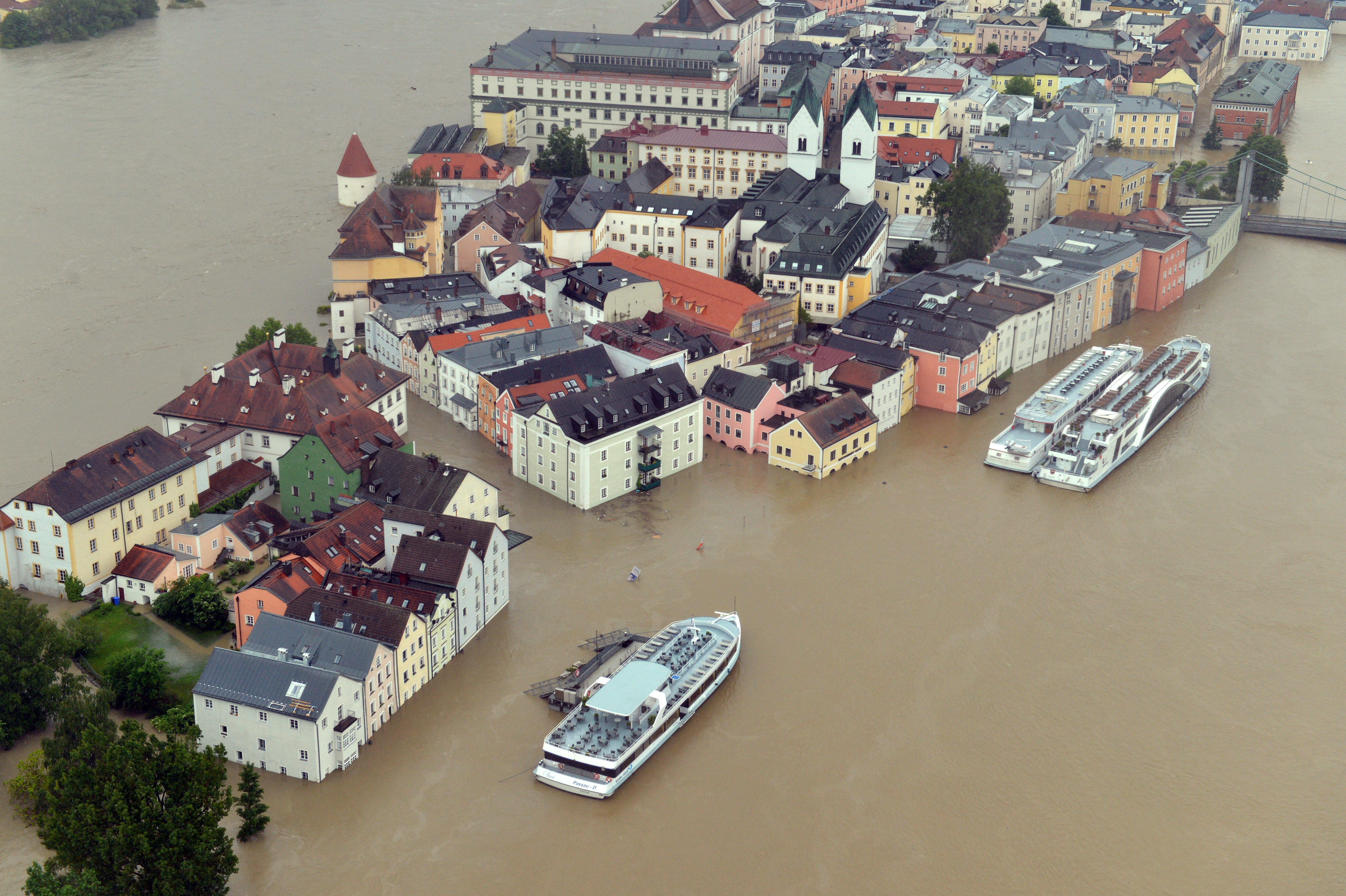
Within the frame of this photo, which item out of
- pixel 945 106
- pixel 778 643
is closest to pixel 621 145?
pixel 945 106

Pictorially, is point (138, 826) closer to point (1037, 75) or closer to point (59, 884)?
point (59, 884)

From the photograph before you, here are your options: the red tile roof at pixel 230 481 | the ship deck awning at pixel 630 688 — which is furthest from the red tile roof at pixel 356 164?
the ship deck awning at pixel 630 688

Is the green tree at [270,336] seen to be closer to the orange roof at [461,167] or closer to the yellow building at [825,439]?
the yellow building at [825,439]

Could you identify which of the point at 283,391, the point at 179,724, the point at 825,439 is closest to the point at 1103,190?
the point at 825,439

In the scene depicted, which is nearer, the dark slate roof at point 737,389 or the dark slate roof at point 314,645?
the dark slate roof at point 314,645

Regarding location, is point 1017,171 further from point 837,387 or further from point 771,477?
point 771,477

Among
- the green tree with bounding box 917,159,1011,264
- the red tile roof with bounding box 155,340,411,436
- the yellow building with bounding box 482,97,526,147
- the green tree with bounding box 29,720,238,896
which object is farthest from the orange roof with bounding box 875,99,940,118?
the green tree with bounding box 29,720,238,896

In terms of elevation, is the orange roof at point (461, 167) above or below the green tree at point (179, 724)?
above
